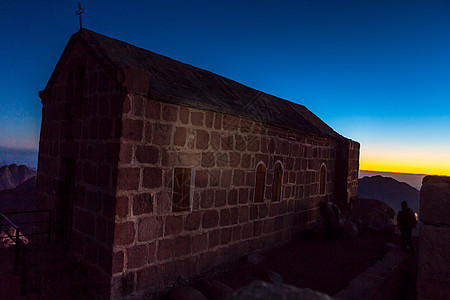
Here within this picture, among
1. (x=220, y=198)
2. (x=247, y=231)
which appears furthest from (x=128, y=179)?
(x=247, y=231)

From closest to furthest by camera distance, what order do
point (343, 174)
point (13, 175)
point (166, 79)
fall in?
1. point (166, 79)
2. point (343, 174)
3. point (13, 175)

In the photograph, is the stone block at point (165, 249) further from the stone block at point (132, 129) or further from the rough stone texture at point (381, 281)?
the rough stone texture at point (381, 281)

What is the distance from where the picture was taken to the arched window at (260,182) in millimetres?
8797

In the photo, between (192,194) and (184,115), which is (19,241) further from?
(184,115)

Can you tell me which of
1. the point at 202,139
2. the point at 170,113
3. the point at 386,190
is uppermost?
the point at 170,113

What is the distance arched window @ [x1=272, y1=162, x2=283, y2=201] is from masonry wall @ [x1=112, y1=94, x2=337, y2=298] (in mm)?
Result: 241

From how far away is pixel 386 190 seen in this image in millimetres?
107750

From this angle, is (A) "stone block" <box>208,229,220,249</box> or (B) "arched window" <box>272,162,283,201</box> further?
(B) "arched window" <box>272,162,283,201</box>

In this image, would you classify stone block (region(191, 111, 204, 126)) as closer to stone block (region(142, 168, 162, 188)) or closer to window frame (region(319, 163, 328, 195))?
stone block (region(142, 168, 162, 188))

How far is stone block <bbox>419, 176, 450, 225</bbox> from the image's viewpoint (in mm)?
2500

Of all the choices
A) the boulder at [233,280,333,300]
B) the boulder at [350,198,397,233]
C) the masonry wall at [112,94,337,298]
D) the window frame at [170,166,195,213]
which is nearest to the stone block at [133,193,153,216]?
the masonry wall at [112,94,337,298]

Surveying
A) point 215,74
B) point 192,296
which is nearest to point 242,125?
point 215,74

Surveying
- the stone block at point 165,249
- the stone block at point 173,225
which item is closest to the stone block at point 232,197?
the stone block at point 173,225

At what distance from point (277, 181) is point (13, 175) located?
73.7 metres
